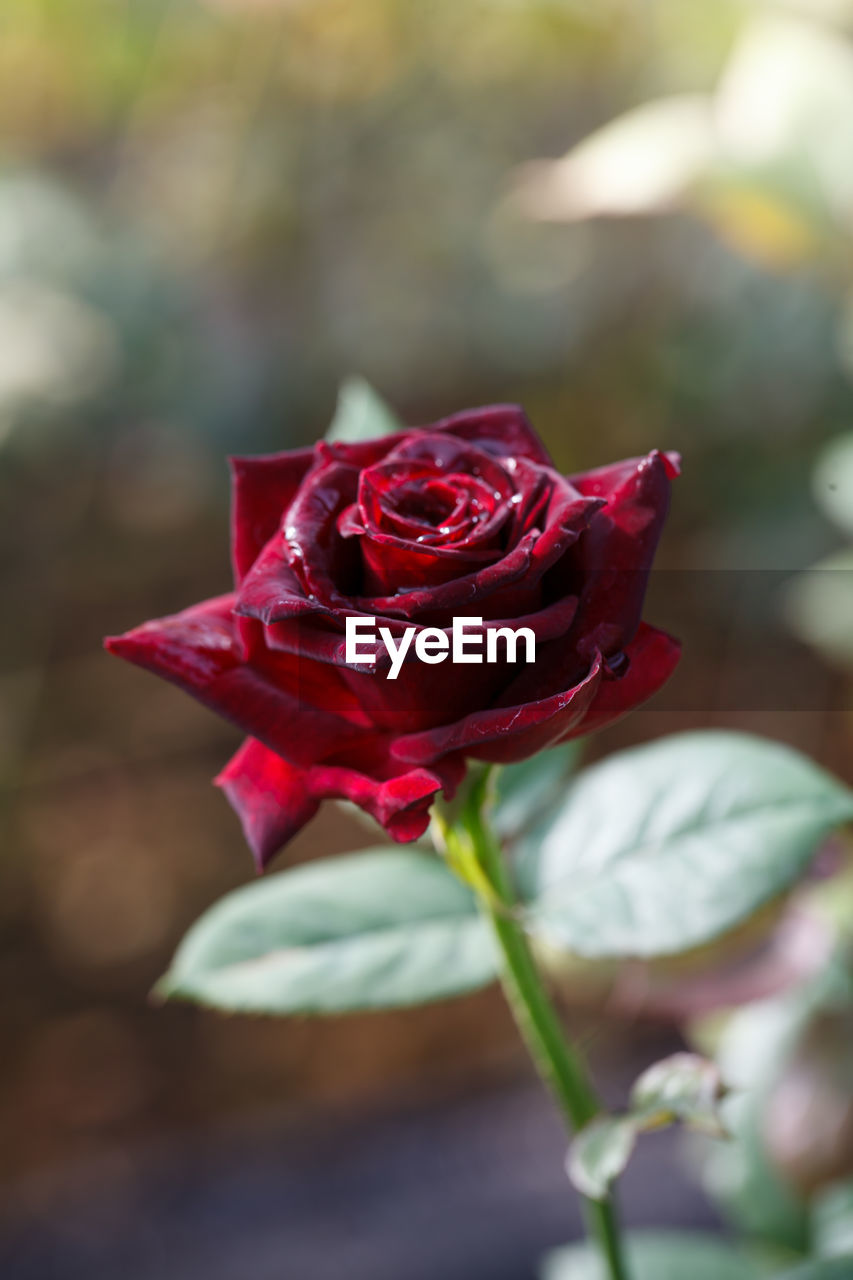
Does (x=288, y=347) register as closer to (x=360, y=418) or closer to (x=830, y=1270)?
(x=360, y=418)

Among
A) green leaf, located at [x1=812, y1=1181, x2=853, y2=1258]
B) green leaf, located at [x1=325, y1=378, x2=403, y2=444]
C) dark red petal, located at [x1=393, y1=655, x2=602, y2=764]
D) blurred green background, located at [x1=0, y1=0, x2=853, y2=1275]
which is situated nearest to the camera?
dark red petal, located at [x1=393, y1=655, x2=602, y2=764]

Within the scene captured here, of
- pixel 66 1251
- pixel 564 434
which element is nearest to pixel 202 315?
pixel 564 434

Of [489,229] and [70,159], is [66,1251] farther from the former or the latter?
[70,159]

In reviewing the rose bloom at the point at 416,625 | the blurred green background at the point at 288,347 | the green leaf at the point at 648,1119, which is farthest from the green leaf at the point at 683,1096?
the blurred green background at the point at 288,347

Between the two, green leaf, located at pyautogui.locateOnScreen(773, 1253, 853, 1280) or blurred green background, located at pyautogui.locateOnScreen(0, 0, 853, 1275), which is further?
blurred green background, located at pyautogui.locateOnScreen(0, 0, 853, 1275)

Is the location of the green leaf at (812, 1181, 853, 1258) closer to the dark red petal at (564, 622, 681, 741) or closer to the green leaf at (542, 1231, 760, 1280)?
the green leaf at (542, 1231, 760, 1280)

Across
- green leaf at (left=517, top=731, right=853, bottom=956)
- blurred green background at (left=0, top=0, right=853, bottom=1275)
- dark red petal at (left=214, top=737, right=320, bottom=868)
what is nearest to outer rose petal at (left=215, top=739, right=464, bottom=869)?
dark red petal at (left=214, top=737, right=320, bottom=868)
